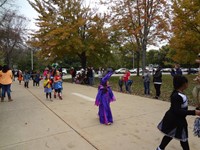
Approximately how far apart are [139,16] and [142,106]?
12750mm

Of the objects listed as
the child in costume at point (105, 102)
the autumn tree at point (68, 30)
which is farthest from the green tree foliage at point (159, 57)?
the child in costume at point (105, 102)

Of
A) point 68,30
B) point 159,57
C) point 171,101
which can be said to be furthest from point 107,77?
point 159,57

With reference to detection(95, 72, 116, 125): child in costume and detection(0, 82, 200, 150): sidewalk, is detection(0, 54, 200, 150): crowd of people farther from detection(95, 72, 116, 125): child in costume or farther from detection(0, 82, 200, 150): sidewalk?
detection(0, 82, 200, 150): sidewalk

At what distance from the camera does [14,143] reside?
166 inches

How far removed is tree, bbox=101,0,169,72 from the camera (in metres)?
17.2

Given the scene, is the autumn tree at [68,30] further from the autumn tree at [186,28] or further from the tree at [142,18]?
the autumn tree at [186,28]

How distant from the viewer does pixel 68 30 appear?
64.6ft

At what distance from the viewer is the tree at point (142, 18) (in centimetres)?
1720

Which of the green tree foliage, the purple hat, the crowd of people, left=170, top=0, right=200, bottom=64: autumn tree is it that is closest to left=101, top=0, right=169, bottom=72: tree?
left=170, top=0, right=200, bottom=64: autumn tree

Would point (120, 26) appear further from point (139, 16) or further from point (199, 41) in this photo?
point (199, 41)

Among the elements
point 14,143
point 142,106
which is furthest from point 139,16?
point 14,143

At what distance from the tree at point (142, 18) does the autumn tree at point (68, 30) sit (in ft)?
9.24

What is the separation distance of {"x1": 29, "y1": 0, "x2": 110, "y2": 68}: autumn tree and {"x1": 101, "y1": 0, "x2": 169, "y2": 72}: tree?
9.24 feet

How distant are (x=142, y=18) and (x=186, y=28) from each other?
4.64 m
